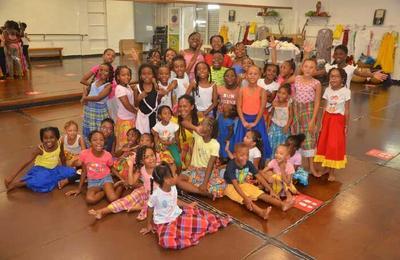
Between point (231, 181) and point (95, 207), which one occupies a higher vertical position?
point (231, 181)

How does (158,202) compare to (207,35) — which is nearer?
(158,202)

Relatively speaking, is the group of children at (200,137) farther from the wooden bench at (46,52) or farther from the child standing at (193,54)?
the wooden bench at (46,52)

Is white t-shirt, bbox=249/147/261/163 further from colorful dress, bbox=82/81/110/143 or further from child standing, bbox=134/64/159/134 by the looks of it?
colorful dress, bbox=82/81/110/143

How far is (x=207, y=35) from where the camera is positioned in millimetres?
11266

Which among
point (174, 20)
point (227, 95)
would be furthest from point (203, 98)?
point (174, 20)

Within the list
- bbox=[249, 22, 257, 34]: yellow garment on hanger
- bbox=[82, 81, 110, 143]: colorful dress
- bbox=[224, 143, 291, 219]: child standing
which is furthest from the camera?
bbox=[249, 22, 257, 34]: yellow garment on hanger

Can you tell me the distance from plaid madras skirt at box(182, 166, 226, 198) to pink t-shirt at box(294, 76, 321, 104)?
123 cm

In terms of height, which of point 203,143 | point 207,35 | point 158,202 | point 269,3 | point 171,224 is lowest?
point 171,224

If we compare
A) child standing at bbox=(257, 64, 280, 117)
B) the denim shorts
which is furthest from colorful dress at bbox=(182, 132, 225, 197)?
child standing at bbox=(257, 64, 280, 117)

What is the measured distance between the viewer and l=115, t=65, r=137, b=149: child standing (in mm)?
3877

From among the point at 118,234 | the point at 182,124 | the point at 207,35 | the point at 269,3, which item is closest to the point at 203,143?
the point at 182,124

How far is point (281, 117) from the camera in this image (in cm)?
386

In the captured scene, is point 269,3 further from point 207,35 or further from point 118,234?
point 118,234

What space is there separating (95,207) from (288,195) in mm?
1767
